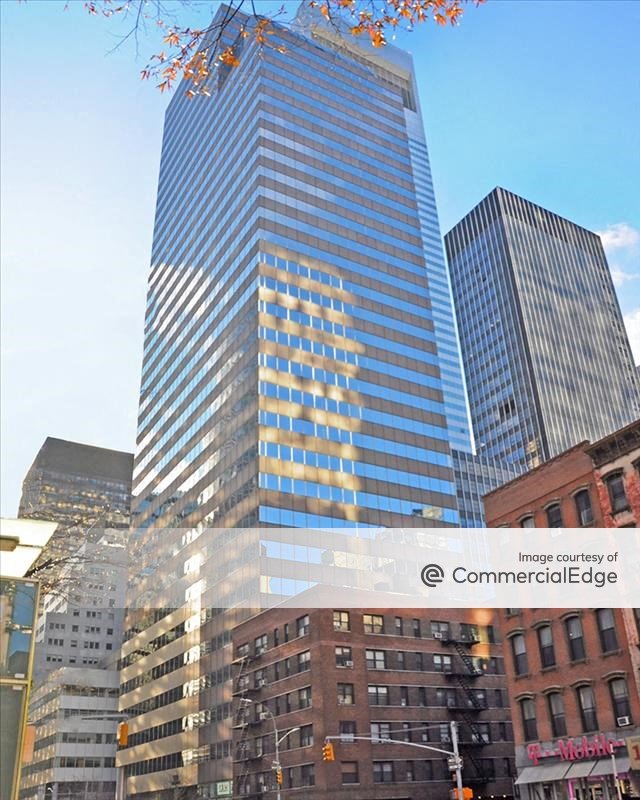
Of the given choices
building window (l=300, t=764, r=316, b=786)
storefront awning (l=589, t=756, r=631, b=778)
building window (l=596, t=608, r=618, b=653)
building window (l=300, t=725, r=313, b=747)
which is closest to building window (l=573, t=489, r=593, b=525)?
building window (l=596, t=608, r=618, b=653)

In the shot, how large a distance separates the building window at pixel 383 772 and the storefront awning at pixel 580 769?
966 inches

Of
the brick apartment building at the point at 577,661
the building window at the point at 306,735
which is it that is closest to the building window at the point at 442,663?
the building window at the point at 306,735

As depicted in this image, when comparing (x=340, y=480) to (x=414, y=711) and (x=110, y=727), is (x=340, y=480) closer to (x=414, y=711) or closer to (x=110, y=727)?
(x=414, y=711)

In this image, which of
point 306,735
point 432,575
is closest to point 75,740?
point 432,575

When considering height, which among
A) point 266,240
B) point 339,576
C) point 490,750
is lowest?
point 490,750

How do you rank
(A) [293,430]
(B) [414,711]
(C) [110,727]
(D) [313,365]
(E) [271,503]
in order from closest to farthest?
(B) [414,711], (E) [271,503], (A) [293,430], (D) [313,365], (C) [110,727]

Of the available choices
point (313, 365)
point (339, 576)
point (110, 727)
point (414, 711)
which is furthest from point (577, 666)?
point (110, 727)

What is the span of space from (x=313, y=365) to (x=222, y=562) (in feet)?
97.1

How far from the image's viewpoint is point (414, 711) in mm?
66625

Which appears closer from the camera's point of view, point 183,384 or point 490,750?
point 490,750

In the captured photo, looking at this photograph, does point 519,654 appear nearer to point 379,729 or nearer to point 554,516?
point 554,516

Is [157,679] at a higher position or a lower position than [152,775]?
higher

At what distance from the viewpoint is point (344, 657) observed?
65.0 metres

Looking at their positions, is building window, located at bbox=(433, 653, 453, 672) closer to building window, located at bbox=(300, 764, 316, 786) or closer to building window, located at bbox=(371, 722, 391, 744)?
building window, located at bbox=(371, 722, 391, 744)
